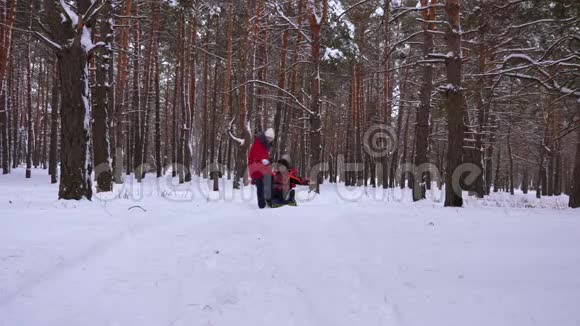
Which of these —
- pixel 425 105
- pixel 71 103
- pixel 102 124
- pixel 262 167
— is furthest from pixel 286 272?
pixel 425 105

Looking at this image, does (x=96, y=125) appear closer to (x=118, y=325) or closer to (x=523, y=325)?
(x=118, y=325)

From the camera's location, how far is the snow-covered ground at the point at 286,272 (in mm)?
2812

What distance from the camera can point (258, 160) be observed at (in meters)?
8.38

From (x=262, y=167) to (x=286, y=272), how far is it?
469cm

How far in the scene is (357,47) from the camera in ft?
45.7

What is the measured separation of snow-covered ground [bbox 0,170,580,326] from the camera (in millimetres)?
2812

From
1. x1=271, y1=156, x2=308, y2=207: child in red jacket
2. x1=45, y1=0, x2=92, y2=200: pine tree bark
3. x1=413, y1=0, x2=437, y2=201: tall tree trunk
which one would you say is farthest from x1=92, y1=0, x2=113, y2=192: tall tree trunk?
x1=413, y1=0, x2=437, y2=201: tall tree trunk

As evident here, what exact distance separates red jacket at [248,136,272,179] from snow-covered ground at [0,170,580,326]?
3.00 meters

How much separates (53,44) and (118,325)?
6.39 m

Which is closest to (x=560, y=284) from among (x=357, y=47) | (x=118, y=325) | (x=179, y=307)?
(x=179, y=307)

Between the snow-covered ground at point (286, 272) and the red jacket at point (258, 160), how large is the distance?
3.00 metres

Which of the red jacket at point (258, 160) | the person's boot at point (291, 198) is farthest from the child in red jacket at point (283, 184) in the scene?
the red jacket at point (258, 160)

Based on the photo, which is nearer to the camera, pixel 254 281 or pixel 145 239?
pixel 254 281

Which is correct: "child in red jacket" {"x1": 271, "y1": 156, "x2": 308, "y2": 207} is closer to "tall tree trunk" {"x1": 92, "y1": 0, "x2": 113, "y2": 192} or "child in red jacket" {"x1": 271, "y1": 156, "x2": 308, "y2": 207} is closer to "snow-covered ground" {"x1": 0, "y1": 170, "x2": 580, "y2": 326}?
"snow-covered ground" {"x1": 0, "y1": 170, "x2": 580, "y2": 326}
